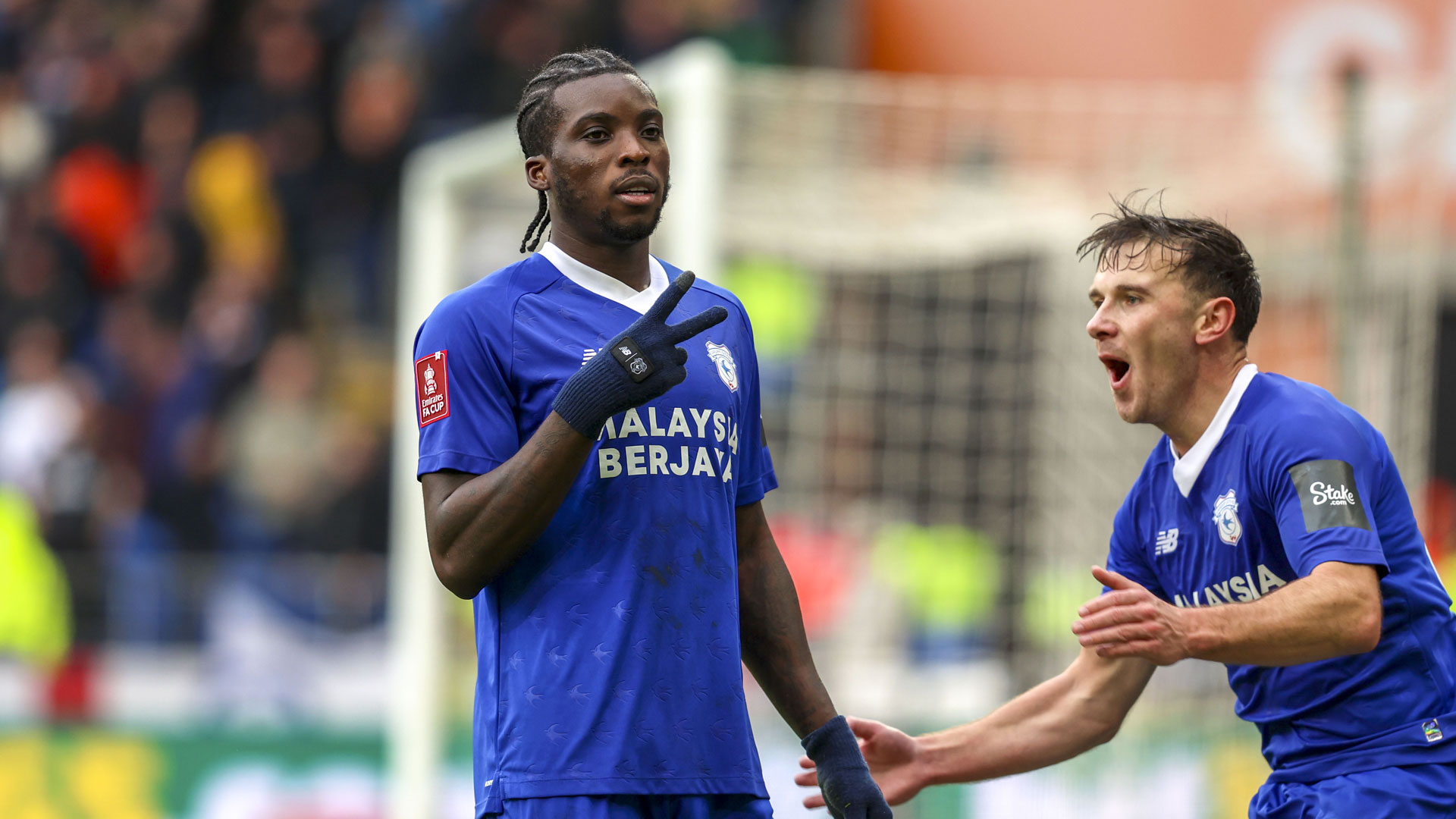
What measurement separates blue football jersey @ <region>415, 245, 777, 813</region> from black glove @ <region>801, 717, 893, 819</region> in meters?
0.21

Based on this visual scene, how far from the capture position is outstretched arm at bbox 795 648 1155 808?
3.65m

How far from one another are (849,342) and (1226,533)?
20.3ft

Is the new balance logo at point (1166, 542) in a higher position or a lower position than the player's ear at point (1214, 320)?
lower

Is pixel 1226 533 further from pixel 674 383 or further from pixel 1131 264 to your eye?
pixel 674 383

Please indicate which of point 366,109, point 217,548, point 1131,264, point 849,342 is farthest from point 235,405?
point 1131,264

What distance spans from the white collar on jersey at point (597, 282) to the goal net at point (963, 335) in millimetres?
3629

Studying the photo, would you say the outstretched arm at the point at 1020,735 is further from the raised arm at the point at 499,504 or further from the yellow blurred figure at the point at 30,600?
the yellow blurred figure at the point at 30,600

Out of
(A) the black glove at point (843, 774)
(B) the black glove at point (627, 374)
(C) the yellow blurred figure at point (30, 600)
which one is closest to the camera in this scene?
(B) the black glove at point (627, 374)

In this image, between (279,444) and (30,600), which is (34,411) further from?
(30,600)

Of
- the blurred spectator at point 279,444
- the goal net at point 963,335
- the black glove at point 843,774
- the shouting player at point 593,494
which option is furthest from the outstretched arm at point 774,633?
the blurred spectator at point 279,444

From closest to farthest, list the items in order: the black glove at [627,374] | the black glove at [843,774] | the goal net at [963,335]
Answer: the black glove at [627,374] < the black glove at [843,774] < the goal net at [963,335]

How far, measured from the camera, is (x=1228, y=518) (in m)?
3.34

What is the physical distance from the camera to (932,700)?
8.57m

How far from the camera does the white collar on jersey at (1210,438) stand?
11.1 ft
